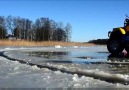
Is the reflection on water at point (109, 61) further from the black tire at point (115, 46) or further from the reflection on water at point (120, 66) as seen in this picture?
the black tire at point (115, 46)

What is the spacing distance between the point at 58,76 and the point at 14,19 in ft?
383

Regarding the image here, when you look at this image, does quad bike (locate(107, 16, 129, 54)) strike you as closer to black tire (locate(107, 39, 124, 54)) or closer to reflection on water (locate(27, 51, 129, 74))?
black tire (locate(107, 39, 124, 54))

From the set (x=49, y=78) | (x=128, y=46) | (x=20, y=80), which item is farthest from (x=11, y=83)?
(x=128, y=46)

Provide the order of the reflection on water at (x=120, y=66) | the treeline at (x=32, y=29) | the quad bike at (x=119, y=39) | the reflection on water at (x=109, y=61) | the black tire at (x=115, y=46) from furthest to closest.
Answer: the treeline at (x=32, y=29) → the black tire at (x=115, y=46) → the quad bike at (x=119, y=39) → the reflection on water at (x=109, y=61) → the reflection on water at (x=120, y=66)

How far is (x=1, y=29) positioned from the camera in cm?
11281

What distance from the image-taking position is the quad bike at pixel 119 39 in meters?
16.8

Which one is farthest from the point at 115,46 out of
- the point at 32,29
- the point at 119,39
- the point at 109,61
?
the point at 32,29

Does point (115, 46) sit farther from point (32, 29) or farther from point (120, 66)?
point (32, 29)

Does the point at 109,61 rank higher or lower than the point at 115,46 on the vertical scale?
lower

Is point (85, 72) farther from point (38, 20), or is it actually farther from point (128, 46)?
point (38, 20)

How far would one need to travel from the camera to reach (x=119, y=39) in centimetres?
1736

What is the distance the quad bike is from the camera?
55.2ft

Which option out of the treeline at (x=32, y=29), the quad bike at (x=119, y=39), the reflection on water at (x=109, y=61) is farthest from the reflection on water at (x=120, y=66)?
the treeline at (x=32, y=29)

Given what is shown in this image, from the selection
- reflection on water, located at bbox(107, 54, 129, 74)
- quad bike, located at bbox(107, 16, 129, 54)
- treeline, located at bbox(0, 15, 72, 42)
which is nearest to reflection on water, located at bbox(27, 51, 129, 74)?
reflection on water, located at bbox(107, 54, 129, 74)
